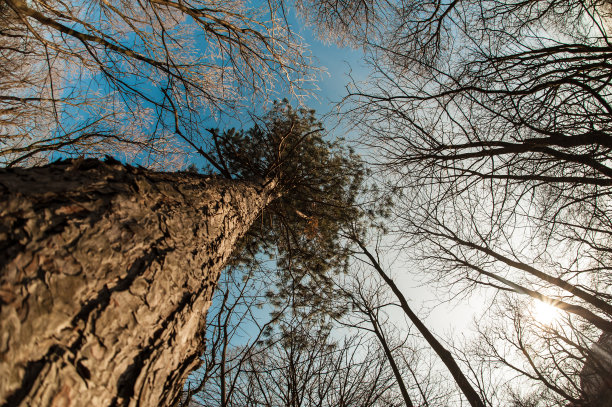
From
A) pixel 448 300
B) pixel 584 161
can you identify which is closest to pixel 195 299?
pixel 584 161

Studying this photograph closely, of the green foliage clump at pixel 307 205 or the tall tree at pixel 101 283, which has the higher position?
the green foliage clump at pixel 307 205

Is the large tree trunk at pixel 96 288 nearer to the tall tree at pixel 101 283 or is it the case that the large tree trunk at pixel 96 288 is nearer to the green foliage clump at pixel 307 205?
the tall tree at pixel 101 283

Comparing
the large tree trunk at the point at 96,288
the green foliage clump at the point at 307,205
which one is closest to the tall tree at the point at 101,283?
the large tree trunk at the point at 96,288

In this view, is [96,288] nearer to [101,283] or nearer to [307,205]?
[101,283]

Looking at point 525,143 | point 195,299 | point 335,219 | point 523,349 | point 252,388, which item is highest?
point 335,219

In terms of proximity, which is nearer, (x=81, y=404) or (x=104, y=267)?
(x=81, y=404)

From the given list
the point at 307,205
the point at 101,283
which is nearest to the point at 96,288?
the point at 101,283

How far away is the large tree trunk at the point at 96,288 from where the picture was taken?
490mm

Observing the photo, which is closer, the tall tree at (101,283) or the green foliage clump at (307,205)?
the tall tree at (101,283)

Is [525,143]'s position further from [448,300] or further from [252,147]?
[252,147]

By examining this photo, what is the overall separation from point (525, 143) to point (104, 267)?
3885 millimetres

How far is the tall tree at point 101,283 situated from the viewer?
0.49 m

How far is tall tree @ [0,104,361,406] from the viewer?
49 centimetres

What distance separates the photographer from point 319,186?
5602 mm
